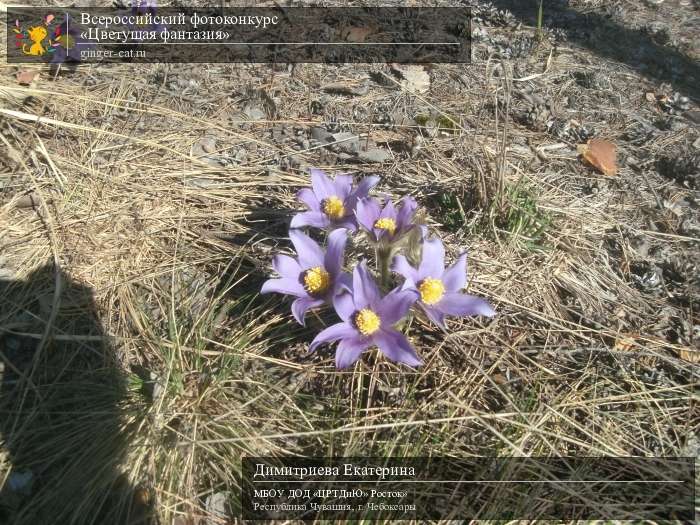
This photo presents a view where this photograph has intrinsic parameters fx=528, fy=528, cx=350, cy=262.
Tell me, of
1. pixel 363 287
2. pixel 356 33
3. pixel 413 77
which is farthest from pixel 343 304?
pixel 356 33

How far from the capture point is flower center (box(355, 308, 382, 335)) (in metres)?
1.47

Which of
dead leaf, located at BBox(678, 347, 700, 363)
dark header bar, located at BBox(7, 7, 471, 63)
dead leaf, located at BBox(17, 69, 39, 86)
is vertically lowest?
dead leaf, located at BBox(678, 347, 700, 363)

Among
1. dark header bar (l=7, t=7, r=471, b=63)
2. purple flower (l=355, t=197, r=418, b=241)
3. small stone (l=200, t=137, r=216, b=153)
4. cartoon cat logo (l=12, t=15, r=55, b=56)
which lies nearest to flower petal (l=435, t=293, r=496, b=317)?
purple flower (l=355, t=197, r=418, b=241)

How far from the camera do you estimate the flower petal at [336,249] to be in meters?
1.58

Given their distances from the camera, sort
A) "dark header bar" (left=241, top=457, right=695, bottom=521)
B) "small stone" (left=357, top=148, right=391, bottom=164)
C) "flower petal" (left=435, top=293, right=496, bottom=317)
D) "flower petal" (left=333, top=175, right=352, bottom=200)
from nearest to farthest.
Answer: "dark header bar" (left=241, top=457, right=695, bottom=521) < "flower petal" (left=435, top=293, right=496, bottom=317) < "flower petal" (left=333, top=175, right=352, bottom=200) < "small stone" (left=357, top=148, right=391, bottom=164)

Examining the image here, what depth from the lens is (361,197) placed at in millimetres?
1748

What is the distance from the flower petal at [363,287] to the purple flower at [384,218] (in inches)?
8.1

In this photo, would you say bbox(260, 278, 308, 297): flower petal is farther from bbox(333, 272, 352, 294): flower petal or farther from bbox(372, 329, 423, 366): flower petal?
bbox(372, 329, 423, 366): flower petal

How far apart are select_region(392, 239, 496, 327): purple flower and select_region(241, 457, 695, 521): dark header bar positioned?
16.6 inches

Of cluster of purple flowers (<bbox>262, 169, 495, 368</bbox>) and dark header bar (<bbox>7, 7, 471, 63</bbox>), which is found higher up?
dark header bar (<bbox>7, 7, 471, 63</bbox>)

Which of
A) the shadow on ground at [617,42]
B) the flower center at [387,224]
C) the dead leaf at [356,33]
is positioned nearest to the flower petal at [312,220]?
the flower center at [387,224]

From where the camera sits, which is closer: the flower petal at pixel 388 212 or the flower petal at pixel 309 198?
the flower petal at pixel 388 212

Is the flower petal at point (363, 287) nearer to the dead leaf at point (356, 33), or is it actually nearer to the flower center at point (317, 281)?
the flower center at point (317, 281)

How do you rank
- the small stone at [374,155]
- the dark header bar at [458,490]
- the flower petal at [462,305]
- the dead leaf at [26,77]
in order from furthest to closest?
Answer: the dead leaf at [26,77]
the small stone at [374,155]
the flower petal at [462,305]
the dark header bar at [458,490]
